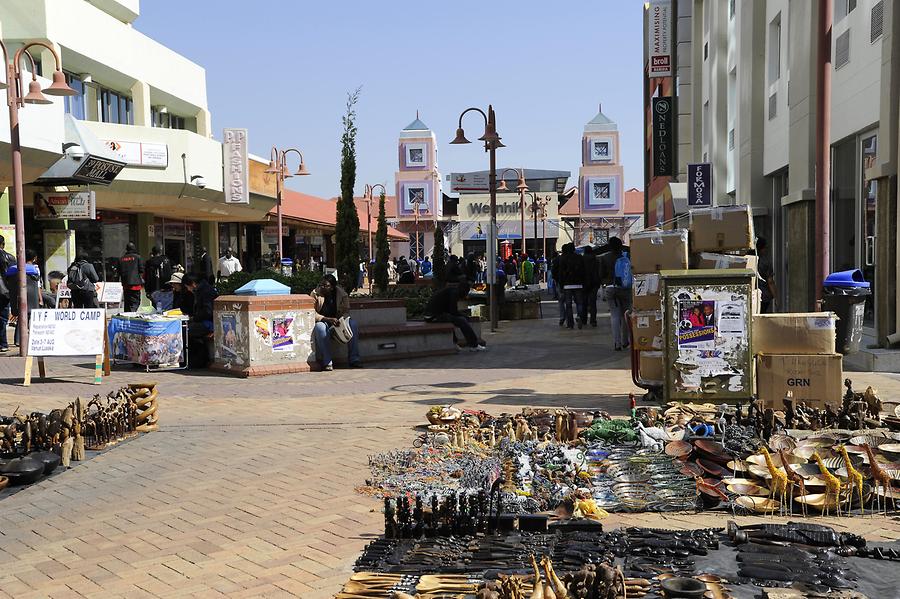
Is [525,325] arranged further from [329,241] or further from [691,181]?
[329,241]

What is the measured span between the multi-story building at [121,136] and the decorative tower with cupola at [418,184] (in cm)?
4304

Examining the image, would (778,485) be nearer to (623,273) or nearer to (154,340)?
(623,273)

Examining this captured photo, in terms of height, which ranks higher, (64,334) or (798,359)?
(64,334)

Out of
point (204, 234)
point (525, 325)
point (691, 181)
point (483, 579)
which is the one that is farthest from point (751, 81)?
point (204, 234)

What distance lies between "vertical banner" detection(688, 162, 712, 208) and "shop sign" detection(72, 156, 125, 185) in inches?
610

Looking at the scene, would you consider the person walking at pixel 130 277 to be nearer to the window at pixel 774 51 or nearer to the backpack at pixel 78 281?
the backpack at pixel 78 281

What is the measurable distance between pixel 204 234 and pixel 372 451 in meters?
33.8

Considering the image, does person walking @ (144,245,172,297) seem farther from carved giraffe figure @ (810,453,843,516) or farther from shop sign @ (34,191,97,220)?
carved giraffe figure @ (810,453,843,516)

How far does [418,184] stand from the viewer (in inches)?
3241

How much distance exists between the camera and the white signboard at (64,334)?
1209cm

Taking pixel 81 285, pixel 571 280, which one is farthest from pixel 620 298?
pixel 81 285

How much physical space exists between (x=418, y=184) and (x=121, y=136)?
54758 millimetres

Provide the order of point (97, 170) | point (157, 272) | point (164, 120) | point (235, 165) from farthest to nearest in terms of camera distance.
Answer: point (164, 120) → point (235, 165) → point (157, 272) → point (97, 170)

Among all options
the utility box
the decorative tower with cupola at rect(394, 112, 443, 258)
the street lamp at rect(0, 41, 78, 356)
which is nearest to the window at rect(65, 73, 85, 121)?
the street lamp at rect(0, 41, 78, 356)
